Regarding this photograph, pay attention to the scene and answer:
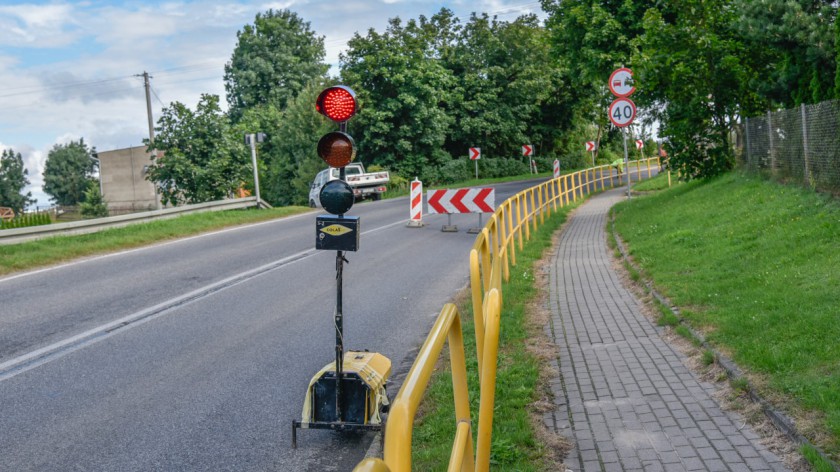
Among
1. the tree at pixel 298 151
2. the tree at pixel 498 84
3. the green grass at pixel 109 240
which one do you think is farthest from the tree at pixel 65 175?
the green grass at pixel 109 240

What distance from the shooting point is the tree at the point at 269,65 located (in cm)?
7388

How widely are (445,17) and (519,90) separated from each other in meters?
8.69

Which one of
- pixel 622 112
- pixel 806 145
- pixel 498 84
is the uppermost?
pixel 498 84

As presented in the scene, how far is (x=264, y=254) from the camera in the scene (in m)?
15.4

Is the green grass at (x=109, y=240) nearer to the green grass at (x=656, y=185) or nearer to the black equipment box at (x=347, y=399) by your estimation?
the black equipment box at (x=347, y=399)

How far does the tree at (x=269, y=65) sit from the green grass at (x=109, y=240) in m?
51.4

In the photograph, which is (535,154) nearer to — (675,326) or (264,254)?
(264,254)

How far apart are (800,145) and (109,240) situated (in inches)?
547

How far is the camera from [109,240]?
17.2 m

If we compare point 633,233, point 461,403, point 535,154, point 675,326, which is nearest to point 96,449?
point 461,403

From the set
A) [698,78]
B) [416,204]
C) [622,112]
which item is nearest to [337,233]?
[416,204]

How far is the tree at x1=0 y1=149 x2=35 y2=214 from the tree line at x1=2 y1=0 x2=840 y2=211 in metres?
42.5

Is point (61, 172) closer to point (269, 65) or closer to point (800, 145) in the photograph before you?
point (269, 65)

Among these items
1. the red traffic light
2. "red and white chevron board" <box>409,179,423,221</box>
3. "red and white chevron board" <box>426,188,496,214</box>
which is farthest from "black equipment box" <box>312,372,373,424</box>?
"red and white chevron board" <box>409,179,423,221</box>
